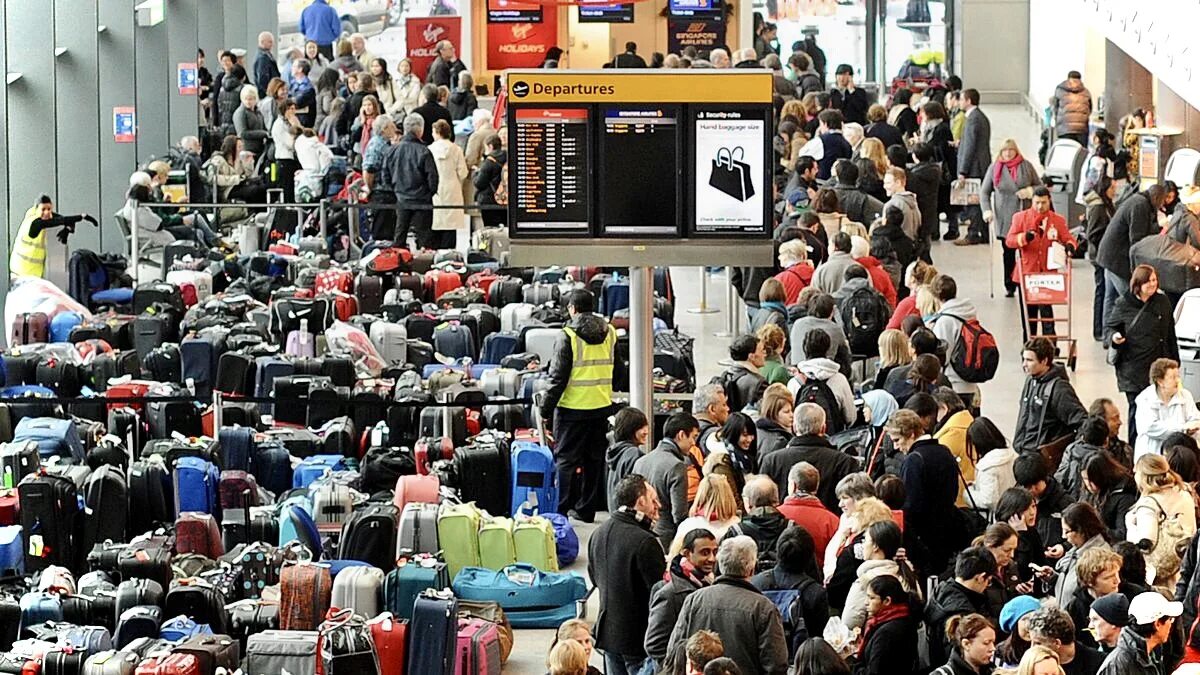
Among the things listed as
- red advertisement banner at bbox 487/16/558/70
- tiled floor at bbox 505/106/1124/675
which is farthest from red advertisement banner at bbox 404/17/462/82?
tiled floor at bbox 505/106/1124/675

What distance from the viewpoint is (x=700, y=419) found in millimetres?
12391

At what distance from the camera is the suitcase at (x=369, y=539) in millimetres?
→ 11727

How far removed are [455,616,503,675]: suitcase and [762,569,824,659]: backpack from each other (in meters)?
1.60

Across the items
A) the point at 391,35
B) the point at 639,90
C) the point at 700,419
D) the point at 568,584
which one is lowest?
the point at 568,584

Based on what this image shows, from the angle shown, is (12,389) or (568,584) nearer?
(568,584)

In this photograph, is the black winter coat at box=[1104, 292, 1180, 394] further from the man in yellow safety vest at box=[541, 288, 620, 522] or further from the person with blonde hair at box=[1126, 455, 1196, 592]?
the person with blonde hair at box=[1126, 455, 1196, 592]

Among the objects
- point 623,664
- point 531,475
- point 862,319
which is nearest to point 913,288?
point 862,319

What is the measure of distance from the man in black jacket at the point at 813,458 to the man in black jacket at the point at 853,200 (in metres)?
8.00

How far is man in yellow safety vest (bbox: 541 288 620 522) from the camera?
1355 centimetres

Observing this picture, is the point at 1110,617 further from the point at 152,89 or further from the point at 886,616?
the point at 152,89

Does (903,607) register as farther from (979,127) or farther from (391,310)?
(979,127)

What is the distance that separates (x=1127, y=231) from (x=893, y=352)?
432 centimetres

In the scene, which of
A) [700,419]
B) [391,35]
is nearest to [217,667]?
[700,419]

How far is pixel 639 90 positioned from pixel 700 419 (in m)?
1.86
